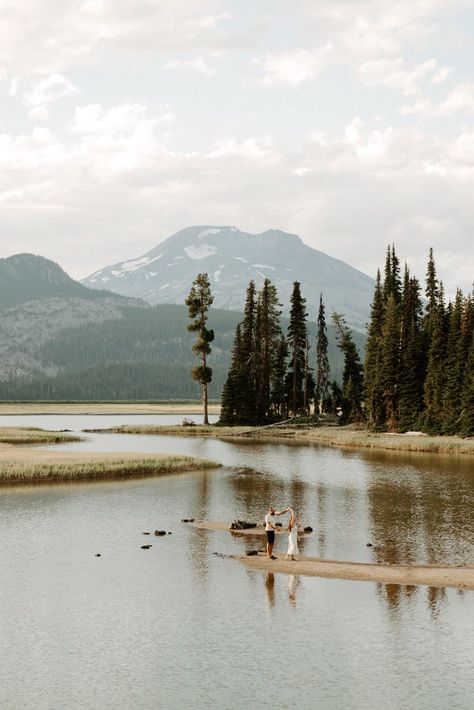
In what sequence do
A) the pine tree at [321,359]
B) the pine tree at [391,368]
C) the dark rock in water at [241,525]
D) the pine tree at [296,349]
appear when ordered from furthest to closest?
the pine tree at [296,349]
the pine tree at [321,359]
the pine tree at [391,368]
the dark rock in water at [241,525]

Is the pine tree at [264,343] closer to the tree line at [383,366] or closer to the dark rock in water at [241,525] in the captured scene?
the tree line at [383,366]

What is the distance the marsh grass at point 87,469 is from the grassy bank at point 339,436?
31481mm

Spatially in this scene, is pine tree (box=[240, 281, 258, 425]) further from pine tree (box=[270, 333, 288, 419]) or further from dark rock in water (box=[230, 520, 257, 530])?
dark rock in water (box=[230, 520, 257, 530])

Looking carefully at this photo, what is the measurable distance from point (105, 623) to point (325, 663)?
7461mm

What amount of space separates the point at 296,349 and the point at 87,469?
70824 millimetres

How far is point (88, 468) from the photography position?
62.0 meters

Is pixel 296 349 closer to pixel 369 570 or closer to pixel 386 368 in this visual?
pixel 386 368

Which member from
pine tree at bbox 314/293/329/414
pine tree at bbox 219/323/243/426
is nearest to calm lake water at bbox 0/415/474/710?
pine tree at bbox 219/323/243/426

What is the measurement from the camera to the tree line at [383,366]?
328 ft

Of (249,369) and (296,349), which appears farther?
(296,349)

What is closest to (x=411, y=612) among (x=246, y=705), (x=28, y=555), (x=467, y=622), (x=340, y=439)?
(x=467, y=622)

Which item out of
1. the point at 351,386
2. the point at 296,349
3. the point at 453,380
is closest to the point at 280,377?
the point at 296,349

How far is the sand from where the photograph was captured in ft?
101

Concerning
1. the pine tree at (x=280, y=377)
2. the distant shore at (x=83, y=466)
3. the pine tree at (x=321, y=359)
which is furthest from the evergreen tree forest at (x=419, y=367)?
the distant shore at (x=83, y=466)
